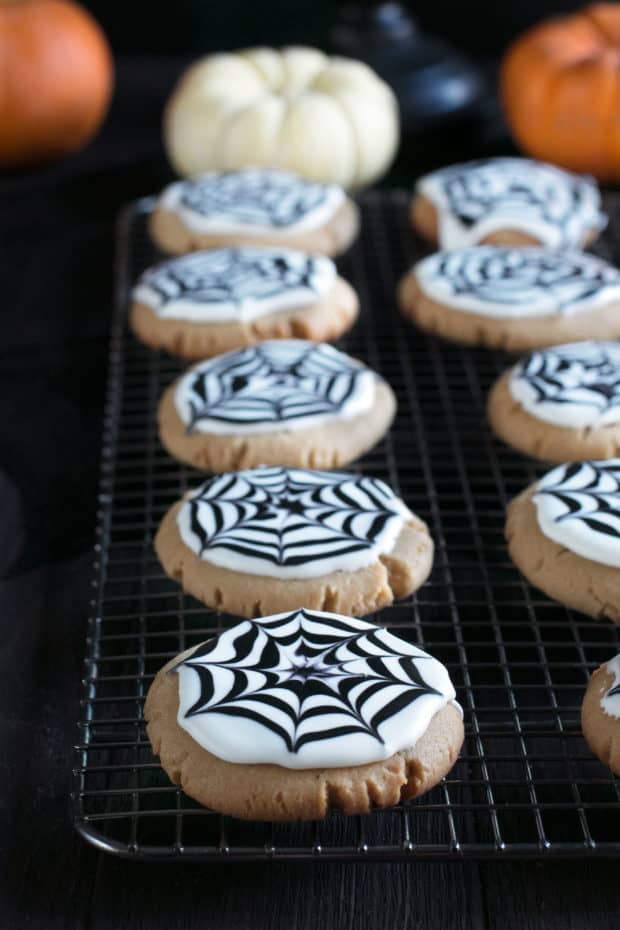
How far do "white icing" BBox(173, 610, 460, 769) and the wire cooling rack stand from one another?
0.09 m

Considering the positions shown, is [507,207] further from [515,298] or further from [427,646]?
[427,646]

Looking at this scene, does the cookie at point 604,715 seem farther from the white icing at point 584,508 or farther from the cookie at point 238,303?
the cookie at point 238,303

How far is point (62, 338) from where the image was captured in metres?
2.83

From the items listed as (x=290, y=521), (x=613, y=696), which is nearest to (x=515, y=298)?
(x=290, y=521)

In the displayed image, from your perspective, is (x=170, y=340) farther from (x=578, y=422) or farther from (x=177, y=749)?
(x=177, y=749)

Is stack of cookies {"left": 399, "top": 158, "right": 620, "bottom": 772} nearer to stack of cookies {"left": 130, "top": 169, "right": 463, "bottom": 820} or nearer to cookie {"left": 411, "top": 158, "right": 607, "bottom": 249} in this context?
cookie {"left": 411, "top": 158, "right": 607, "bottom": 249}

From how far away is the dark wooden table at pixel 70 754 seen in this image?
144 cm

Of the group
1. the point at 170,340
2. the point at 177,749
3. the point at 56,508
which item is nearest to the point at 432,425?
the point at 170,340

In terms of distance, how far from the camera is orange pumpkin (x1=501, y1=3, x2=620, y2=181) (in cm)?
327

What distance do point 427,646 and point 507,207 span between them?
1487mm

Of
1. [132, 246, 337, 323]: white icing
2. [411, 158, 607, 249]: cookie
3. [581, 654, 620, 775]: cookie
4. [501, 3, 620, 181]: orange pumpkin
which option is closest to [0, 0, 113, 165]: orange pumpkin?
[132, 246, 337, 323]: white icing

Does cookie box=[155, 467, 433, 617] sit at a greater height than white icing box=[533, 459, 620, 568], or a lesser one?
lesser

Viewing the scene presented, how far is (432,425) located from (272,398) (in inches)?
15.1

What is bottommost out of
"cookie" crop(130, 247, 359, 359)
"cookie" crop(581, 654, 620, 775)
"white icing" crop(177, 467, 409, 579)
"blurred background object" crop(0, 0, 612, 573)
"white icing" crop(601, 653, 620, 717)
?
"blurred background object" crop(0, 0, 612, 573)
